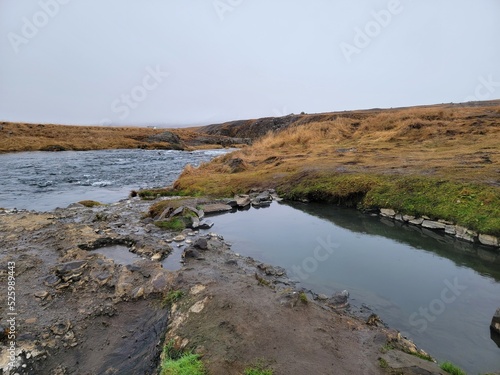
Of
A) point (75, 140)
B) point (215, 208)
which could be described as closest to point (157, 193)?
point (215, 208)

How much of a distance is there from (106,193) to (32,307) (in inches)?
612

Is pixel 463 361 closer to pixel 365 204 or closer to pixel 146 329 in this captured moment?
pixel 146 329

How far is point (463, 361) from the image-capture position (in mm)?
5559

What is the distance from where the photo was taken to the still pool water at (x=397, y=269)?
633 centimetres

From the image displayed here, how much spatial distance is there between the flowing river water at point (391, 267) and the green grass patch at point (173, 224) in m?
1.41

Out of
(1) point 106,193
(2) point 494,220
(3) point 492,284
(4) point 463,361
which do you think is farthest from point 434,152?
(1) point 106,193

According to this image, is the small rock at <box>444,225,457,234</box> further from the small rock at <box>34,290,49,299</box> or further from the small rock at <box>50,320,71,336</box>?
the small rock at <box>34,290,49,299</box>

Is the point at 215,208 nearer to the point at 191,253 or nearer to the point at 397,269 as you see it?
the point at 191,253

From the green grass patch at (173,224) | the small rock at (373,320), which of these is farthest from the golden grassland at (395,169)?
the small rock at (373,320)

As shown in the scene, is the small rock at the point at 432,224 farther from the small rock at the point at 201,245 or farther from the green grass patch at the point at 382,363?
the green grass patch at the point at 382,363

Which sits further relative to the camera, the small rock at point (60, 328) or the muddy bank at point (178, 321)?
the small rock at point (60, 328)

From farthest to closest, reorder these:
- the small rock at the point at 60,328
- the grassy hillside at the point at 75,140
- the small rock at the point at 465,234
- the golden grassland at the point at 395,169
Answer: the grassy hillside at the point at 75,140 → the golden grassland at the point at 395,169 → the small rock at the point at 465,234 → the small rock at the point at 60,328

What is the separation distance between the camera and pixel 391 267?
367 inches

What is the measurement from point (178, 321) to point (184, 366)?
138 cm
